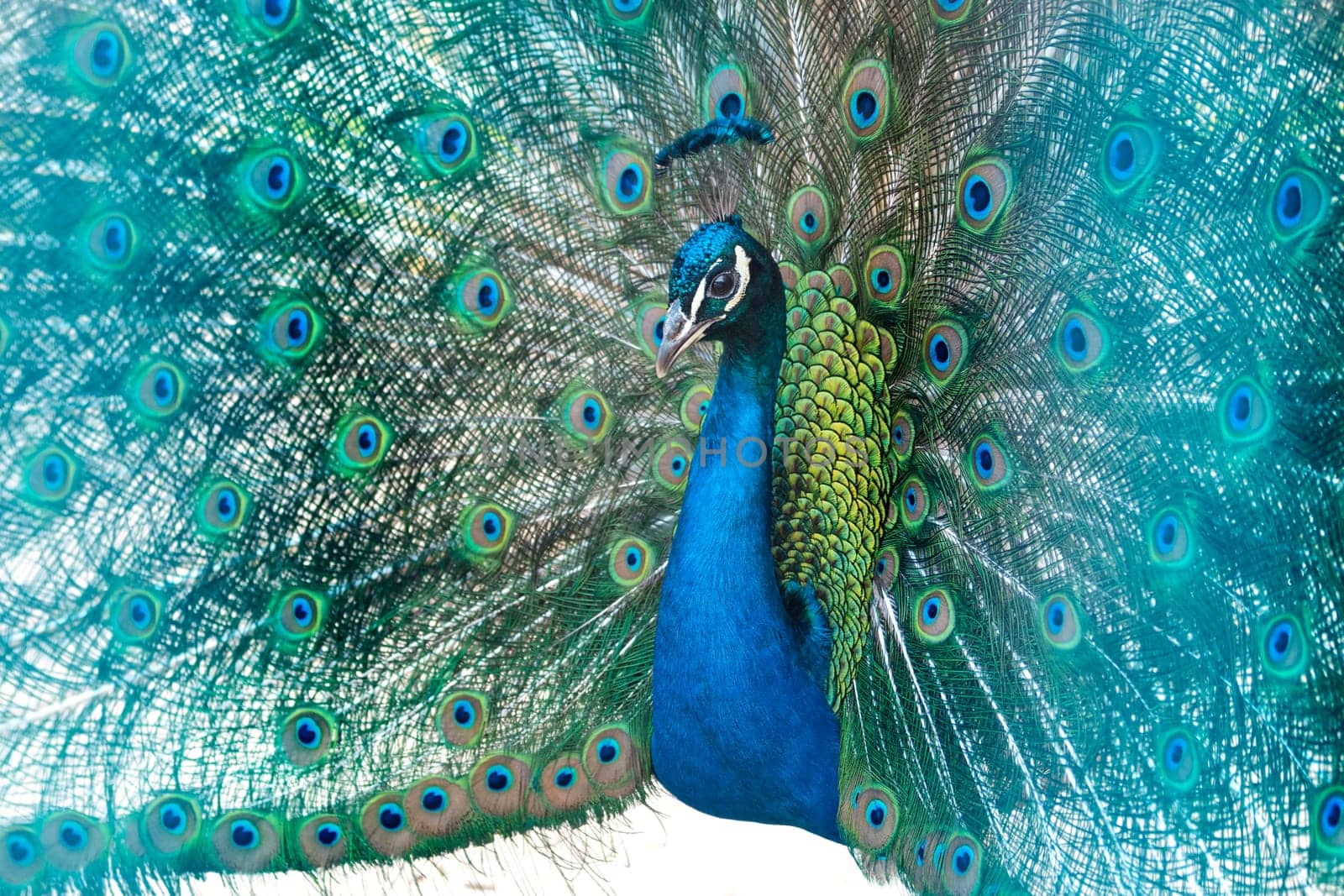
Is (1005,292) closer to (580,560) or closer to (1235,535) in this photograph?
(1235,535)

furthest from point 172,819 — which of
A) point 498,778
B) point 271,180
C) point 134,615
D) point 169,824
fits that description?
point 271,180

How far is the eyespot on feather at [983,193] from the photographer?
1.94m

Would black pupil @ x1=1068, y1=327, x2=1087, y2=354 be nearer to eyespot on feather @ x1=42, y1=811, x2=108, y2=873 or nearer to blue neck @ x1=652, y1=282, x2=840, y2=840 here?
blue neck @ x1=652, y1=282, x2=840, y2=840

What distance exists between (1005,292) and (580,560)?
98 cm

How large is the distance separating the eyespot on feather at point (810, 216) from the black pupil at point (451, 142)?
2.05 ft

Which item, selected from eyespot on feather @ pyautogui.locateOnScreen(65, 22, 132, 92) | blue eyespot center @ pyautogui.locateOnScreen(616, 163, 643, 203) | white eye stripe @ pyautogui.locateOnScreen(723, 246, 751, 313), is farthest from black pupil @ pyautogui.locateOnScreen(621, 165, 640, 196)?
eyespot on feather @ pyautogui.locateOnScreen(65, 22, 132, 92)

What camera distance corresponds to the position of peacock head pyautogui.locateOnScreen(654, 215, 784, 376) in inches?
72.9

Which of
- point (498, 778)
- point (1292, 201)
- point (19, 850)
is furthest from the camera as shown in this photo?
point (498, 778)

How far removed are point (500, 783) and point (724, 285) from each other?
107 centimetres

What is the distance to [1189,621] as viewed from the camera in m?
1.68

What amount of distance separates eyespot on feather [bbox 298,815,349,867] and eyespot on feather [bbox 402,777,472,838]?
123 millimetres

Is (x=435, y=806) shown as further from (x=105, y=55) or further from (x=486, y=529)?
(x=105, y=55)

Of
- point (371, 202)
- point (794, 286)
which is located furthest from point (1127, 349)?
point (371, 202)

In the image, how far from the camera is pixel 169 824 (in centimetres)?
196
